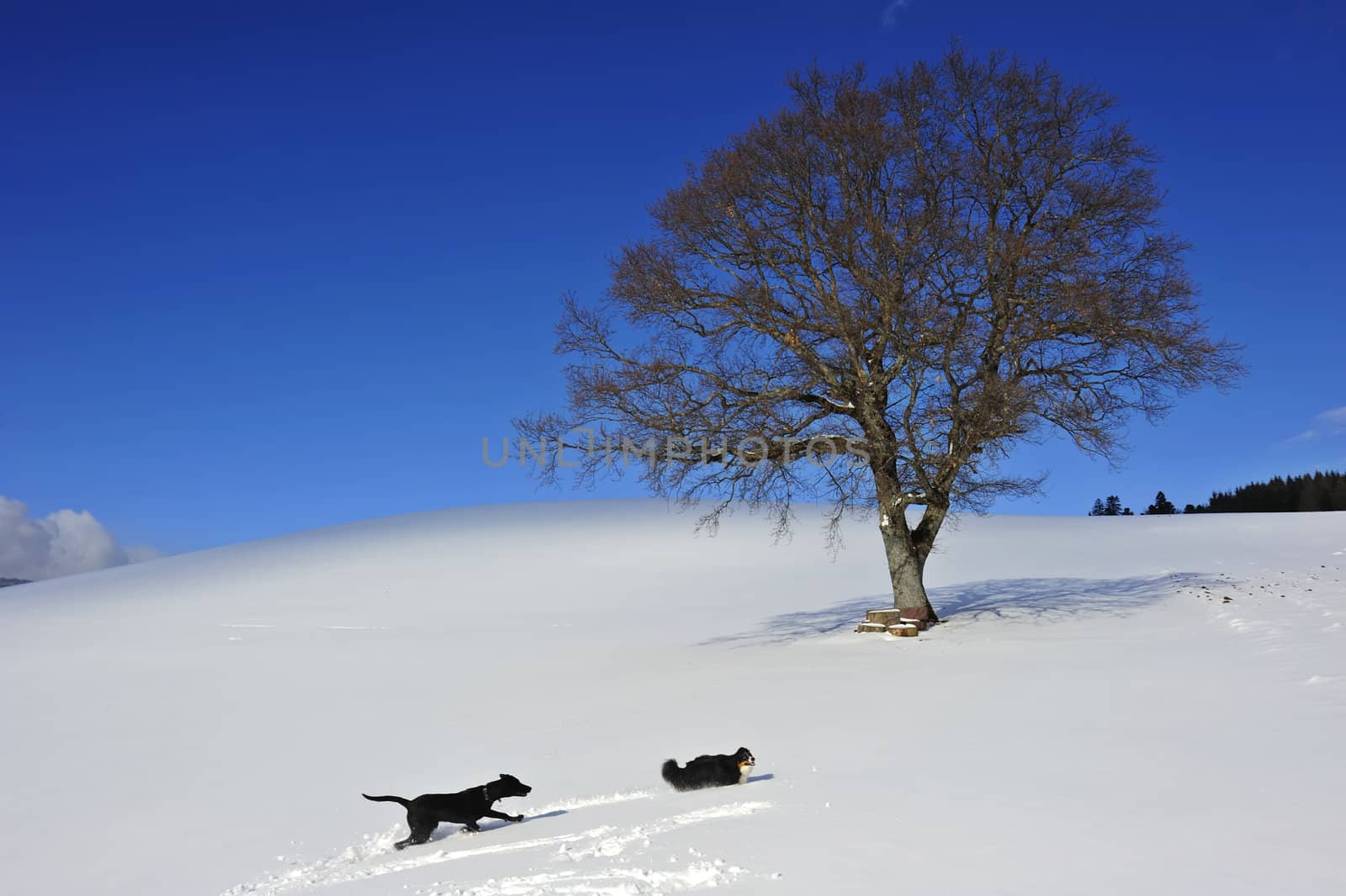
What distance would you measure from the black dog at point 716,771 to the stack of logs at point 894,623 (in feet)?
32.3

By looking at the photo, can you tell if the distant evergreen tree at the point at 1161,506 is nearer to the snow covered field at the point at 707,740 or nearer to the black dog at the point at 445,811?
the snow covered field at the point at 707,740

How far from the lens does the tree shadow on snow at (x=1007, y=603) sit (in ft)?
61.1

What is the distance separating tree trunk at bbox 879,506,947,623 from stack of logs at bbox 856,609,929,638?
0.13 m

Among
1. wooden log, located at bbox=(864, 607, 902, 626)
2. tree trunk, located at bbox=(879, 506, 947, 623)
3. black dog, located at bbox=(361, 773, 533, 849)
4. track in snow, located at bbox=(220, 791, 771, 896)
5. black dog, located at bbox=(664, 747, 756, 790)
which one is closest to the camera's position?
track in snow, located at bbox=(220, 791, 771, 896)

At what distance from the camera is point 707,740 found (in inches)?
388

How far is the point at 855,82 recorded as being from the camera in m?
18.5

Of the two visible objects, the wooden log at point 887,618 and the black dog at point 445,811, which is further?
the wooden log at point 887,618

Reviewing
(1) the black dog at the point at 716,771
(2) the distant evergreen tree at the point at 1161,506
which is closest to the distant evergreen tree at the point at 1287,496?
(2) the distant evergreen tree at the point at 1161,506

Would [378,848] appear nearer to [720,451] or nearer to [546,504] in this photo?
[720,451]

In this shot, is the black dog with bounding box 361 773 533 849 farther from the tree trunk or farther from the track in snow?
the tree trunk

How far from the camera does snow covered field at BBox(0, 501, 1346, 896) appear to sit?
5.89 metres

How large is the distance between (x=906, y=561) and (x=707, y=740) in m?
8.98

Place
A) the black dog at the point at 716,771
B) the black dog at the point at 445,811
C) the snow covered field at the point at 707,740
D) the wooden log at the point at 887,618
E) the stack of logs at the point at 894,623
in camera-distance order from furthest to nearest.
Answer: the wooden log at the point at 887,618, the stack of logs at the point at 894,623, the black dog at the point at 716,771, the black dog at the point at 445,811, the snow covered field at the point at 707,740

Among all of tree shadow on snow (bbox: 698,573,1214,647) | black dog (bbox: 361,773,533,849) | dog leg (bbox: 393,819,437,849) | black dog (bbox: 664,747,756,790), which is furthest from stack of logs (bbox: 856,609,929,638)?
dog leg (bbox: 393,819,437,849)
